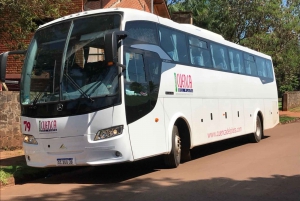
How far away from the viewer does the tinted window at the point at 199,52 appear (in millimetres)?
12039

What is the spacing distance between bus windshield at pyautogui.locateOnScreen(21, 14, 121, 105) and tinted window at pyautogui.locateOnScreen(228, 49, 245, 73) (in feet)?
22.0

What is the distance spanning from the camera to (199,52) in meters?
12.5

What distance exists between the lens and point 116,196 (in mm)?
7781

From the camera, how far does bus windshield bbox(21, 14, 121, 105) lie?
28.5ft

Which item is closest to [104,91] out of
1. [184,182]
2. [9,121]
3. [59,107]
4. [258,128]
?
A: [59,107]

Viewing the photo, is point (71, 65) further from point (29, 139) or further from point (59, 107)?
point (29, 139)

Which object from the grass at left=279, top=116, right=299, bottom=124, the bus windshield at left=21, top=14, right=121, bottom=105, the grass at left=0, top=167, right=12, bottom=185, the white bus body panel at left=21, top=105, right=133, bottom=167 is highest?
the bus windshield at left=21, top=14, right=121, bottom=105

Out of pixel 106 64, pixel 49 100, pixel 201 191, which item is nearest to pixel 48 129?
pixel 49 100

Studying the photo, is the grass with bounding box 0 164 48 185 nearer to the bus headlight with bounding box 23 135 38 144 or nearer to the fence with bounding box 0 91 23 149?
the bus headlight with bounding box 23 135 38 144

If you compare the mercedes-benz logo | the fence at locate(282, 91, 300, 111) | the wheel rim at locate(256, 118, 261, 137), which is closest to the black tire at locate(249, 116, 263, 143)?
the wheel rim at locate(256, 118, 261, 137)

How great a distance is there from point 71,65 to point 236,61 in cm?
795

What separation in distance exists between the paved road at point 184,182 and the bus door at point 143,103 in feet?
2.49

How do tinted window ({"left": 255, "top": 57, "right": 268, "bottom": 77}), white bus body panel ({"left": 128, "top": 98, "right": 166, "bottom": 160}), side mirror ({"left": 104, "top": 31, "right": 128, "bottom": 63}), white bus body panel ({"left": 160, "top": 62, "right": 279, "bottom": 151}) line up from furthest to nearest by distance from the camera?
tinted window ({"left": 255, "top": 57, "right": 268, "bottom": 77})
white bus body panel ({"left": 160, "top": 62, "right": 279, "bottom": 151})
white bus body panel ({"left": 128, "top": 98, "right": 166, "bottom": 160})
side mirror ({"left": 104, "top": 31, "right": 128, "bottom": 63})

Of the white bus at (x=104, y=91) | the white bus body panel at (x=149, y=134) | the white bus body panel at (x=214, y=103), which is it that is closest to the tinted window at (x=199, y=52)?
the white bus body panel at (x=214, y=103)
